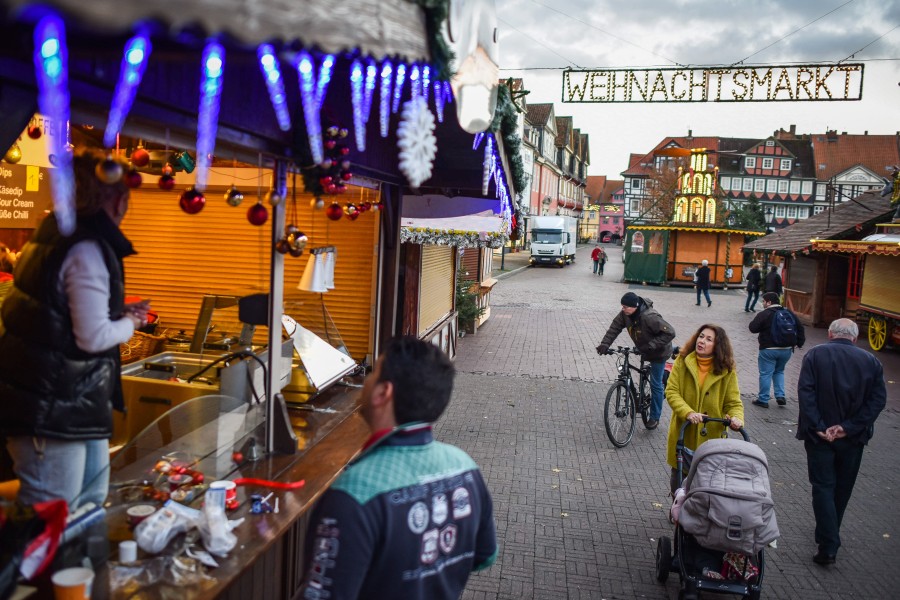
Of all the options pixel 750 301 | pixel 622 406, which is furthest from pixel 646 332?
pixel 750 301

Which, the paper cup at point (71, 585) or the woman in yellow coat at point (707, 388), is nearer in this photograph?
the paper cup at point (71, 585)

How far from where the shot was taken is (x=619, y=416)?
817cm

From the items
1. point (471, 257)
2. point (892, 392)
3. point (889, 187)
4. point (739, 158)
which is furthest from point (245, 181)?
point (739, 158)

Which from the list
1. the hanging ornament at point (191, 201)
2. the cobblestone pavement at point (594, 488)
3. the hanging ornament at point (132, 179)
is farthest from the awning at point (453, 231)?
the hanging ornament at point (132, 179)

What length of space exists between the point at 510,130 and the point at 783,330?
6.81 metres

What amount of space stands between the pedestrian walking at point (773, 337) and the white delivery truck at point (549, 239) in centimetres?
3208

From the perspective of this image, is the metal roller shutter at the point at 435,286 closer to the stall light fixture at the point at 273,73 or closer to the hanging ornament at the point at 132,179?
the hanging ornament at the point at 132,179

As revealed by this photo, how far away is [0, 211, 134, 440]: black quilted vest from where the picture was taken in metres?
2.58

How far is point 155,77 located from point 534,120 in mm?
60437

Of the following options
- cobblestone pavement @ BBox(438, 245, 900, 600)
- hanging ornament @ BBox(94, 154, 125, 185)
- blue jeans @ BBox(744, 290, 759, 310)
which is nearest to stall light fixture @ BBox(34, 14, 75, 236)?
hanging ornament @ BBox(94, 154, 125, 185)

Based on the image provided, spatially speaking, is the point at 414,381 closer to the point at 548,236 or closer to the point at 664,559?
the point at 664,559

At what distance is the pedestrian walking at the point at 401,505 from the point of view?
6.19 feet

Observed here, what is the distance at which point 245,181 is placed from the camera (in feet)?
17.1

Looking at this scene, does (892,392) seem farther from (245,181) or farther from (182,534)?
(182,534)
